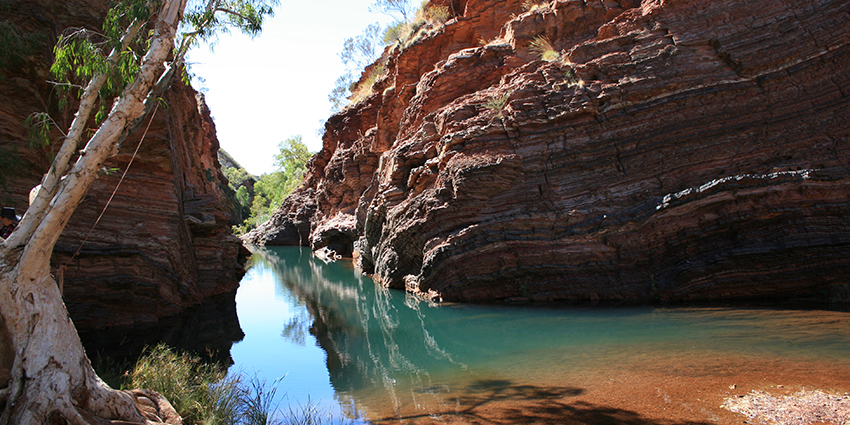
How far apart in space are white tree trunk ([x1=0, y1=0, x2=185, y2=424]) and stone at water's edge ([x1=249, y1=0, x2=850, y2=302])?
34.3 feet

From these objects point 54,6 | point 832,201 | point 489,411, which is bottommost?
point 489,411

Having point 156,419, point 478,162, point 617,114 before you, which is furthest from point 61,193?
point 617,114

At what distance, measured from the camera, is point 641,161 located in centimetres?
1230

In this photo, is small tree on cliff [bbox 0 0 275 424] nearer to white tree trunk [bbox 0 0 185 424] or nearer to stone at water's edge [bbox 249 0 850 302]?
white tree trunk [bbox 0 0 185 424]

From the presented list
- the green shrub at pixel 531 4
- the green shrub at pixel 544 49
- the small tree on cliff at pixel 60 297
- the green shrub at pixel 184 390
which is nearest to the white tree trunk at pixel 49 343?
the small tree on cliff at pixel 60 297

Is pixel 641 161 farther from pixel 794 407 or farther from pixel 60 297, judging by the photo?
pixel 60 297

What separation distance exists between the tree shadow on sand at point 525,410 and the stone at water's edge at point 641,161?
22.7 ft

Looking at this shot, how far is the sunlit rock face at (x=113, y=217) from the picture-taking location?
35.4 feet

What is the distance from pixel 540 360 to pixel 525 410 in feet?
8.41

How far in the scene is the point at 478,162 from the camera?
1398cm

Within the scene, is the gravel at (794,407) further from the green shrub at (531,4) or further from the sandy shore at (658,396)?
the green shrub at (531,4)

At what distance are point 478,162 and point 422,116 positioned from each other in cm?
532

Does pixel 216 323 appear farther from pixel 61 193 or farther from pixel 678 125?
pixel 678 125

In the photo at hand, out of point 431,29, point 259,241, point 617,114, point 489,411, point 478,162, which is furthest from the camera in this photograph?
point 259,241
